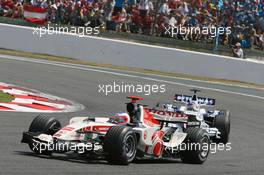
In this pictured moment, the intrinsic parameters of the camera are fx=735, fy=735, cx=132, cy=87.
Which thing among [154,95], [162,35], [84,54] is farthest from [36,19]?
[154,95]

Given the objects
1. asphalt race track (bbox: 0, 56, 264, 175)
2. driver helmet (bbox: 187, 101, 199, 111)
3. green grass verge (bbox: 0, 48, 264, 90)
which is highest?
driver helmet (bbox: 187, 101, 199, 111)

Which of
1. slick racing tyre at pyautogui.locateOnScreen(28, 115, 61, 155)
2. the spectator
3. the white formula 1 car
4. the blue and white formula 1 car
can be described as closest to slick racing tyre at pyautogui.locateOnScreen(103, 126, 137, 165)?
the white formula 1 car

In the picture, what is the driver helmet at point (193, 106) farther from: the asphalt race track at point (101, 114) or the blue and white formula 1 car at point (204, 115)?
the asphalt race track at point (101, 114)

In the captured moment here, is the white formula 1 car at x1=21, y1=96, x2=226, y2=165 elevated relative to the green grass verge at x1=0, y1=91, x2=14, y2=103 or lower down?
elevated

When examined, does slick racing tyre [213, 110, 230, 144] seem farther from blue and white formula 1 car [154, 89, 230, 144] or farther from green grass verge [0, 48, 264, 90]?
green grass verge [0, 48, 264, 90]

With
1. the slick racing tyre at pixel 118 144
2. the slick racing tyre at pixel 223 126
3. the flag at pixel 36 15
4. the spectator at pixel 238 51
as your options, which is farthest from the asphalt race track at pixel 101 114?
the flag at pixel 36 15

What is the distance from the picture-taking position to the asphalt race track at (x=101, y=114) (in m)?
9.20

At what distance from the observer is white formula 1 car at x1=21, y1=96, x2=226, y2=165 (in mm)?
9469

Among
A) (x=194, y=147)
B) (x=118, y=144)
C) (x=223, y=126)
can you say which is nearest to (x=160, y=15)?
(x=223, y=126)

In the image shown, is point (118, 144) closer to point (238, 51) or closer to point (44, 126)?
point (44, 126)

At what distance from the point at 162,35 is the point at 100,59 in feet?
8.21

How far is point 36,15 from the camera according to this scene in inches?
1169

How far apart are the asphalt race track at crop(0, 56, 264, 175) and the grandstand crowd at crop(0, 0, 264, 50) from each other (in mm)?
2526

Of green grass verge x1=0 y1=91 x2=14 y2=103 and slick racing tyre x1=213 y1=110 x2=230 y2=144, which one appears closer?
slick racing tyre x1=213 y1=110 x2=230 y2=144
